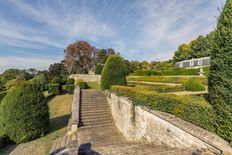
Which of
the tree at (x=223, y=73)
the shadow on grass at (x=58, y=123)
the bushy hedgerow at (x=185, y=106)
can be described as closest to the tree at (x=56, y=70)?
the shadow on grass at (x=58, y=123)

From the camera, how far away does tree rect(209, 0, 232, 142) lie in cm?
320

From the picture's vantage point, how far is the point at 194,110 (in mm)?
4172

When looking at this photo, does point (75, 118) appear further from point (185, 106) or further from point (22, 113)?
point (185, 106)

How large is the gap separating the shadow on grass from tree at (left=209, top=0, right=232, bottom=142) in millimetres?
8365

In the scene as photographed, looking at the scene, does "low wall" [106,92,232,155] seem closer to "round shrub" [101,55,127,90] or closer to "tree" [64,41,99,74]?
"round shrub" [101,55,127,90]

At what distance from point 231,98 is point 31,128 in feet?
27.2

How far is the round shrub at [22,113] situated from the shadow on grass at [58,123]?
1.28m

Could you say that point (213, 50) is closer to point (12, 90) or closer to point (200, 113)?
point (200, 113)

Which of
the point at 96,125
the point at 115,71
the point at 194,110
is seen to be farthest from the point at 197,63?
the point at 194,110

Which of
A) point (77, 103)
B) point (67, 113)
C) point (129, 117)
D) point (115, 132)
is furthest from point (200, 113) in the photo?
point (67, 113)

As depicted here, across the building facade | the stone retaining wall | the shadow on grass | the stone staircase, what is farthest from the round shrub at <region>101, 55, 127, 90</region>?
the building facade

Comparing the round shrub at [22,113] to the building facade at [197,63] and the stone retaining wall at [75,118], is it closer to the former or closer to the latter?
the stone retaining wall at [75,118]

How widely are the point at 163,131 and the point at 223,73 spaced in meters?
2.51

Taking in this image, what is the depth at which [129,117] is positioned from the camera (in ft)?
26.4
